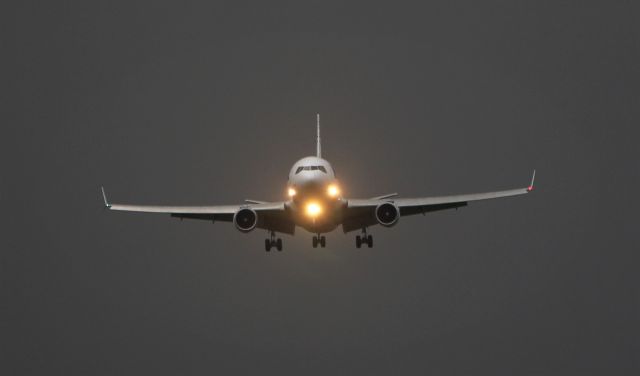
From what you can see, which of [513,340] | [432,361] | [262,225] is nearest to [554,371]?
[513,340]

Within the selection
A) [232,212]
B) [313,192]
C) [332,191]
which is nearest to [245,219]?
[232,212]

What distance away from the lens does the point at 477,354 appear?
123 metres

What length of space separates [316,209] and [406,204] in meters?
6.43

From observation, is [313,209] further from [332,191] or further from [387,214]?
[387,214]

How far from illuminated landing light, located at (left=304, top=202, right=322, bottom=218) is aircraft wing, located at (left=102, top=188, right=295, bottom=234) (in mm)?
1640

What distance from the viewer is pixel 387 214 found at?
65500 millimetres

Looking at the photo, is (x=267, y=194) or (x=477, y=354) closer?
(x=477, y=354)

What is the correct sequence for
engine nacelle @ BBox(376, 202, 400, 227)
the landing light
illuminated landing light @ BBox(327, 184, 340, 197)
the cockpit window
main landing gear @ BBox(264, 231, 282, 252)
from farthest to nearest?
main landing gear @ BBox(264, 231, 282, 252) → engine nacelle @ BBox(376, 202, 400, 227) → the landing light → illuminated landing light @ BBox(327, 184, 340, 197) → the cockpit window

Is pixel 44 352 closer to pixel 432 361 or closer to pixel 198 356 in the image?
pixel 198 356

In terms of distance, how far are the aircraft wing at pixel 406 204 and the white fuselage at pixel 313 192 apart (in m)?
1.47

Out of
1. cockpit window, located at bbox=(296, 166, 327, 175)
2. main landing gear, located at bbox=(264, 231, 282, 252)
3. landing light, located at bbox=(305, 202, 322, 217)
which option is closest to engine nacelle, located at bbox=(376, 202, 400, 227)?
landing light, located at bbox=(305, 202, 322, 217)

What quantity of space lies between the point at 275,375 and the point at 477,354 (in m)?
21.7

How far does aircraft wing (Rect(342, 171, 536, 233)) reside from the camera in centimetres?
6644

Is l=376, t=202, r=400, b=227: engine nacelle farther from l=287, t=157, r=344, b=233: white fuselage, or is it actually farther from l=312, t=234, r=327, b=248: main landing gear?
l=312, t=234, r=327, b=248: main landing gear
